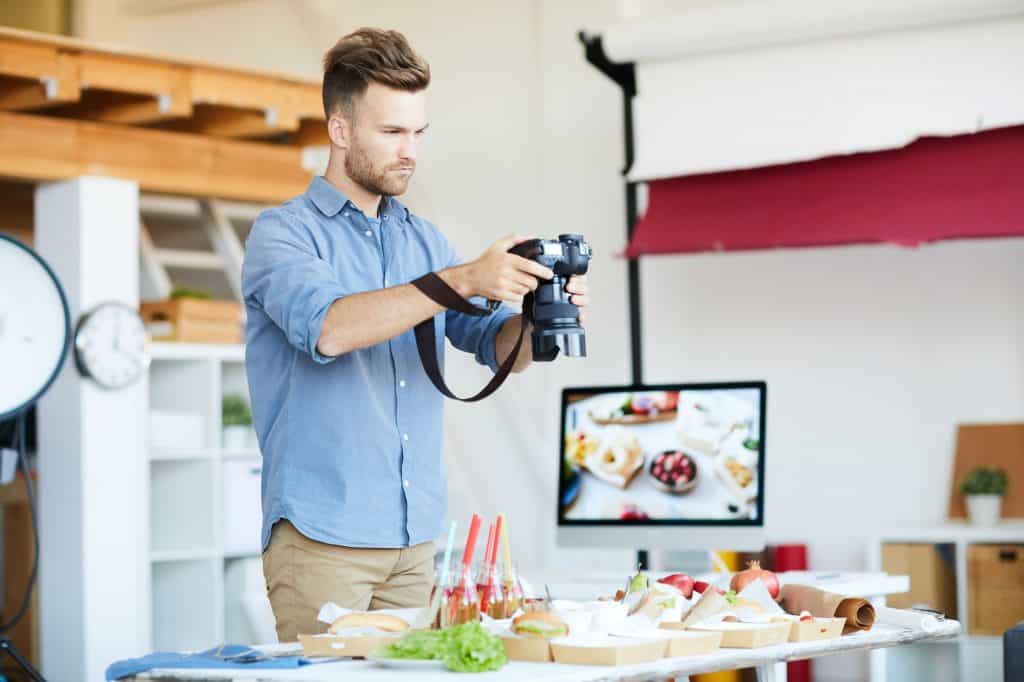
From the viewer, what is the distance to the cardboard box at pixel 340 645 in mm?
1975

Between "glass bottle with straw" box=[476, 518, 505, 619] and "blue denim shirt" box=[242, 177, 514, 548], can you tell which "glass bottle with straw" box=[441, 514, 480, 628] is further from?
"blue denim shirt" box=[242, 177, 514, 548]

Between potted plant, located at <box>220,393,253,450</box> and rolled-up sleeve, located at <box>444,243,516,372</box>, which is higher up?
rolled-up sleeve, located at <box>444,243,516,372</box>

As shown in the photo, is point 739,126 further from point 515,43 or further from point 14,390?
point 14,390

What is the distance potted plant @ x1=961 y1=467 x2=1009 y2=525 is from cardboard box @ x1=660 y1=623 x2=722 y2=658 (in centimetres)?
307

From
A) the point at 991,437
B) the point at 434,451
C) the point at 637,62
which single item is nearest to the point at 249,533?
the point at 637,62

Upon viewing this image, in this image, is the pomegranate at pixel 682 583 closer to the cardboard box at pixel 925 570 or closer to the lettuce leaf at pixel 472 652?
the lettuce leaf at pixel 472 652

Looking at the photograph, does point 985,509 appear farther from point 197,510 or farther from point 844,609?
point 844,609

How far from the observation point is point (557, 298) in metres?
2.16

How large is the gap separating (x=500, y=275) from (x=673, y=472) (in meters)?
1.88

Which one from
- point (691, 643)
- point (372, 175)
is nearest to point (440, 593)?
point (691, 643)

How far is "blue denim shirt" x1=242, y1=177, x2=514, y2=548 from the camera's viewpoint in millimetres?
2271

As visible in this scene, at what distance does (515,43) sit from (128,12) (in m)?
2.25

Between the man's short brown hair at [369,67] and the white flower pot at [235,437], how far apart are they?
2983 mm

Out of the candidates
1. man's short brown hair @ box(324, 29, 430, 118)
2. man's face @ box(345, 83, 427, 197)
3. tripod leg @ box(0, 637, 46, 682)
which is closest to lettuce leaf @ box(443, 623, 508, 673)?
man's face @ box(345, 83, 427, 197)
